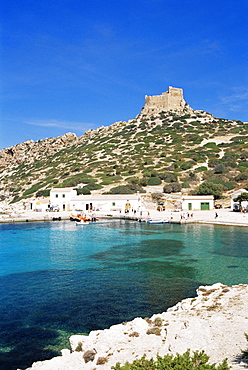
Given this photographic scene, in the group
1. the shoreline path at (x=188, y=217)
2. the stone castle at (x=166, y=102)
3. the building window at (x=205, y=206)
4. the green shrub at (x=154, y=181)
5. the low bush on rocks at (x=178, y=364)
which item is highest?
the stone castle at (x=166, y=102)

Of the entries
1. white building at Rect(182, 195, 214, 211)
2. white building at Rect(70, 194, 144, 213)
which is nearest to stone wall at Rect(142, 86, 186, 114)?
white building at Rect(70, 194, 144, 213)

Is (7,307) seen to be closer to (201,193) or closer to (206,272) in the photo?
(206,272)

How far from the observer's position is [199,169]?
232 ft

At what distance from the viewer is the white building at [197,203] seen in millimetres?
49500

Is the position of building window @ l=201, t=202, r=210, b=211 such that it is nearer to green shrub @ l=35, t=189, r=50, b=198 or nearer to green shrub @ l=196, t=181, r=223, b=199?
green shrub @ l=196, t=181, r=223, b=199

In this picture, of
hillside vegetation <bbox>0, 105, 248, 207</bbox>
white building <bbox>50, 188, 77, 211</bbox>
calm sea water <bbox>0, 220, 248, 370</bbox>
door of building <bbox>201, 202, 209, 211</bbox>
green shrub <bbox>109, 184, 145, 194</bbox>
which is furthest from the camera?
hillside vegetation <bbox>0, 105, 248, 207</bbox>

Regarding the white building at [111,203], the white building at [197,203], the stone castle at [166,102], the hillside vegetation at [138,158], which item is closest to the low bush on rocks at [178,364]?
the white building at [197,203]

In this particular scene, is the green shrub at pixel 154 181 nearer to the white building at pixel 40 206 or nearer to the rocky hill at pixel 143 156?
the rocky hill at pixel 143 156

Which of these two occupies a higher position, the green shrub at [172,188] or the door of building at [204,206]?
the green shrub at [172,188]

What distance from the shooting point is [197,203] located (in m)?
49.6

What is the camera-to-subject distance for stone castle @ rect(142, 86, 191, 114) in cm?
11906

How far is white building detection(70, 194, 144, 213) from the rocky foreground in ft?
137

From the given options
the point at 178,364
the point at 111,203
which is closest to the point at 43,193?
the point at 111,203

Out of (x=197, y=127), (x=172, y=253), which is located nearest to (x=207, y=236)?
(x=172, y=253)
